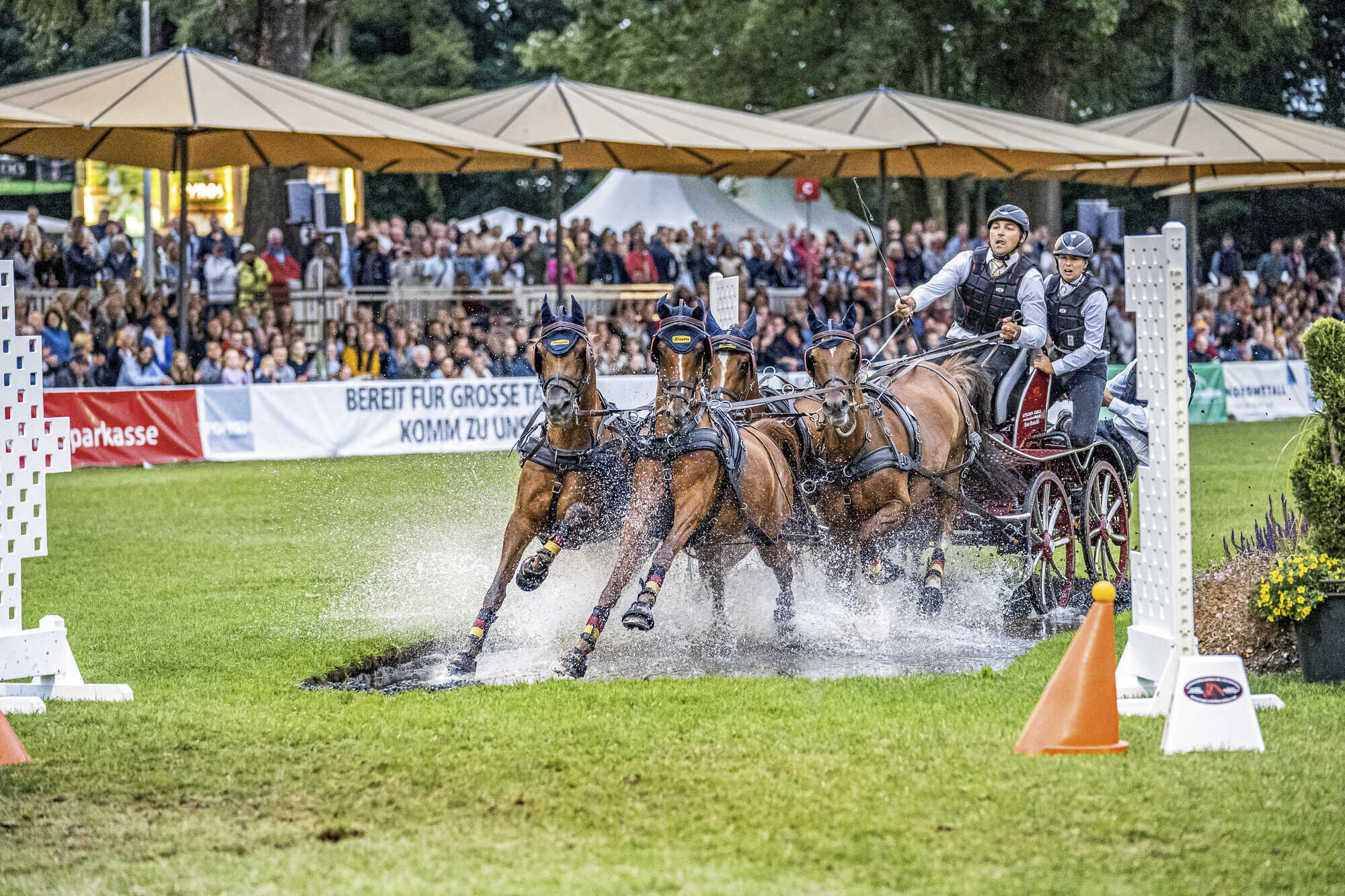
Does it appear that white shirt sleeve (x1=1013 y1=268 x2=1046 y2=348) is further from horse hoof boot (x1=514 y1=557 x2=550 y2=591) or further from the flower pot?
horse hoof boot (x1=514 y1=557 x2=550 y2=591)

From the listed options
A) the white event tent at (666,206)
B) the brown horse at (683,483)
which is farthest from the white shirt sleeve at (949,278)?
the white event tent at (666,206)

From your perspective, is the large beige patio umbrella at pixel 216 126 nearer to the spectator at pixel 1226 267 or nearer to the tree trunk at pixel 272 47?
the tree trunk at pixel 272 47

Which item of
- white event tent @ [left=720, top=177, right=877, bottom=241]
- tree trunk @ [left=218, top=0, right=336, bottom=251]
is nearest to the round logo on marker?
tree trunk @ [left=218, top=0, right=336, bottom=251]

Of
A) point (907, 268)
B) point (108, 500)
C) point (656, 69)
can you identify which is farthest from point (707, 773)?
point (656, 69)

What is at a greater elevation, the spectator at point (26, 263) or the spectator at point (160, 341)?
Result: the spectator at point (26, 263)

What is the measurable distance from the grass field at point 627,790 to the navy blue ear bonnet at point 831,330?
6.58ft

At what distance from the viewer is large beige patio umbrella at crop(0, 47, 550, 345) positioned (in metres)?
16.5

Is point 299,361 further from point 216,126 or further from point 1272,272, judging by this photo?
point 1272,272

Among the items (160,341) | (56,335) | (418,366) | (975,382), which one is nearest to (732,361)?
(975,382)

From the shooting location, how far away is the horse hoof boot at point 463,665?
806 centimetres

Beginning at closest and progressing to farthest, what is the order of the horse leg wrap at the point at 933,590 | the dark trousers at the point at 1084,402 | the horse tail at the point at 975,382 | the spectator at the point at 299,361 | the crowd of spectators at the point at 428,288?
1. the horse leg wrap at the point at 933,590
2. the dark trousers at the point at 1084,402
3. the horse tail at the point at 975,382
4. the crowd of spectators at the point at 428,288
5. the spectator at the point at 299,361

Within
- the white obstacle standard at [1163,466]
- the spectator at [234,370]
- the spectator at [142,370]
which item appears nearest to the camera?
the white obstacle standard at [1163,466]

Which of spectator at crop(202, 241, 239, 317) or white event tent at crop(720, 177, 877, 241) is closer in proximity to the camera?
spectator at crop(202, 241, 239, 317)

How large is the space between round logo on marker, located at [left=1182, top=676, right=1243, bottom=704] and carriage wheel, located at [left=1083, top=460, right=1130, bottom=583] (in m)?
4.32
